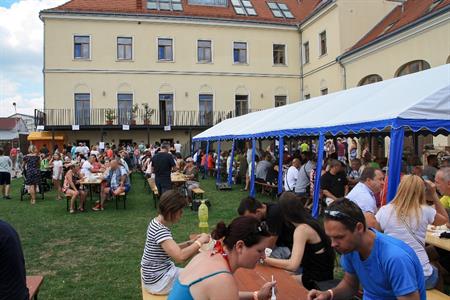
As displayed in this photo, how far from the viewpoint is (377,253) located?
2264mm

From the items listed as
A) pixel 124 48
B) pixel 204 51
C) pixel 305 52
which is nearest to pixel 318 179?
pixel 204 51

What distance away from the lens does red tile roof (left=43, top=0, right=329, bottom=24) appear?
1118 inches

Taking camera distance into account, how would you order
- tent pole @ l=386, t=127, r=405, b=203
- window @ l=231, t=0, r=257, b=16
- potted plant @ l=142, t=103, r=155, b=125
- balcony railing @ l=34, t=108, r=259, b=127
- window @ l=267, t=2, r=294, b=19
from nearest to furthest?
tent pole @ l=386, t=127, r=405, b=203 < balcony railing @ l=34, t=108, r=259, b=127 < potted plant @ l=142, t=103, r=155, b=125 < window @ l=231, t=0, r=257, b=16 < window @ l=267, t=2, r=294, b=19

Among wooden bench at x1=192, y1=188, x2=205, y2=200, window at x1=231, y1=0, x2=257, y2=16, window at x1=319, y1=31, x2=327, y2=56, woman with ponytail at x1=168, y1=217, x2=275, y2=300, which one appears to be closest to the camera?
woman with ponytail at x1=168, y1=217, x2=275, y2=300

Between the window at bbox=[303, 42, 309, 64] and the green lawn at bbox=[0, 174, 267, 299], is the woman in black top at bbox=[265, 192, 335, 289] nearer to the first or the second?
the green lawn at bbox=[0, 174, 267, 299]

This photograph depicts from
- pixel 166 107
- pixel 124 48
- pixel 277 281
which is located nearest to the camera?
pixel 277 281

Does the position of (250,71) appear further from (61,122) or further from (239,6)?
(61,122)

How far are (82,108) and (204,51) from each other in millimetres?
9317

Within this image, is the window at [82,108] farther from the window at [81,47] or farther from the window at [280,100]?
the window at [280,100]

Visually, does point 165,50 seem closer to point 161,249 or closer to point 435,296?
point 161,249

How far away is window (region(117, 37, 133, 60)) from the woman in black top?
27.1m

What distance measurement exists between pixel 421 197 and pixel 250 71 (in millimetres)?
27575

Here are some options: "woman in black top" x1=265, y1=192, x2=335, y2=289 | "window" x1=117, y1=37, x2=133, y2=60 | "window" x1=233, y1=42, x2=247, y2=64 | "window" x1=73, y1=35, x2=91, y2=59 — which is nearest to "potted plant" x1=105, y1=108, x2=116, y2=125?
"window" x1=117, y1=37, x2=133, y2=60

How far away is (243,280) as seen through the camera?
3328 millimetres
